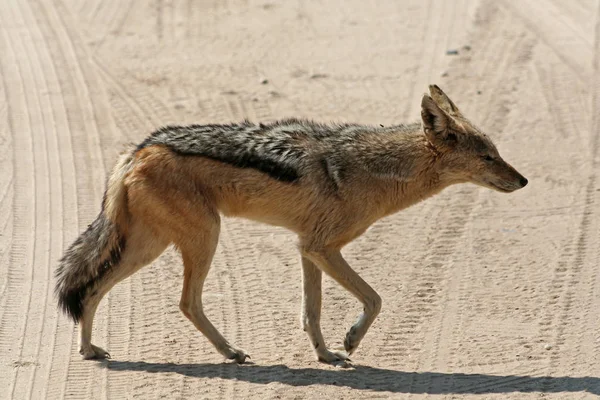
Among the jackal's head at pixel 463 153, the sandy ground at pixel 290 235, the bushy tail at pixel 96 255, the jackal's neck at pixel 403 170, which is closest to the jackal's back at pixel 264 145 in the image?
the jackal's neck at pixel 403 170

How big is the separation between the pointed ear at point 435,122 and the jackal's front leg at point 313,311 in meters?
1.54

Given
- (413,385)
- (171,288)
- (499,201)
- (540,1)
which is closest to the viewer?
(413,385)

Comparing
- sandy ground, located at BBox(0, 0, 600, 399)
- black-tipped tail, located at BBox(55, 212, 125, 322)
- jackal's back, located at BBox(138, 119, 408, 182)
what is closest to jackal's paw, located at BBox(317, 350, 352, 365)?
sandy ground, located at BBox(0, 0, 600, 399)

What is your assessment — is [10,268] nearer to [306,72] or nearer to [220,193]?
[220,193]

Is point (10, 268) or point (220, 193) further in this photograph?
point (10, 268)

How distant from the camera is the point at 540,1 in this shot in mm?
19688

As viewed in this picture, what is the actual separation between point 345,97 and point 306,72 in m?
1.22

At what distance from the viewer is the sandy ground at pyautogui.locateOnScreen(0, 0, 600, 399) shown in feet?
29.3

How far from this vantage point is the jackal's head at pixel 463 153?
9.27m

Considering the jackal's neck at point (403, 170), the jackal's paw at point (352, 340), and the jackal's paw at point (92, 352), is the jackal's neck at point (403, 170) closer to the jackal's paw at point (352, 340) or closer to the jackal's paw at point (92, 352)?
the jackal's paw at point (352, 340)

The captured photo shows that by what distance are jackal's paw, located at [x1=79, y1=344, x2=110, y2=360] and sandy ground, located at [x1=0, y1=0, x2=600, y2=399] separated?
121mm

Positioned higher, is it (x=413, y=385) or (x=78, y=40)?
(x=413, y=385)

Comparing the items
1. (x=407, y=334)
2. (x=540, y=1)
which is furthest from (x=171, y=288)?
(x=540, y=1)

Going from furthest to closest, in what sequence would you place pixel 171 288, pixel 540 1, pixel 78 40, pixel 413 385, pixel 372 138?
1. pixel 540 1
2. pixel 78 40
3. pixel 171 288
4. pixel 372 138
5. pixel 413 385
